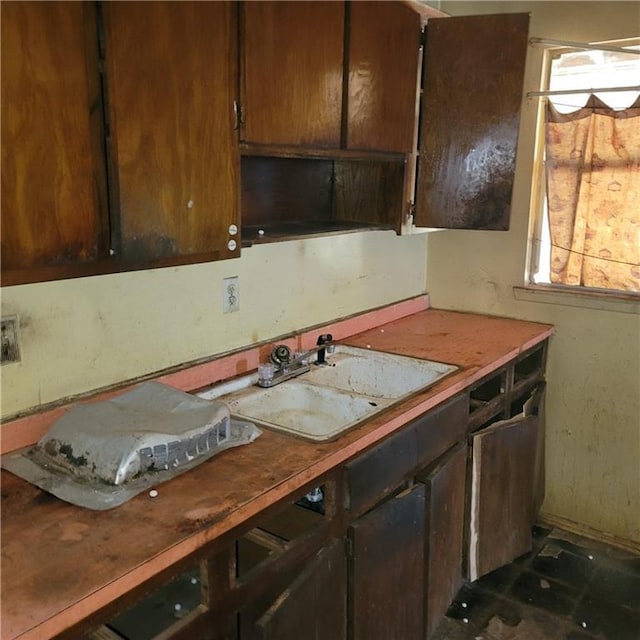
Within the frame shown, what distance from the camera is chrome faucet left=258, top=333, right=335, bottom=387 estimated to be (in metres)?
1.97

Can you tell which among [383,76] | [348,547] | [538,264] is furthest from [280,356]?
[538,264]

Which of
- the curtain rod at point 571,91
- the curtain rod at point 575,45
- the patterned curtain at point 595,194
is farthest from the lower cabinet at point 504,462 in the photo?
the curtain rod at point 575,45

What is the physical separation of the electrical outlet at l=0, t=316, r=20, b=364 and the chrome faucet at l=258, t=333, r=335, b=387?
30.2 inches

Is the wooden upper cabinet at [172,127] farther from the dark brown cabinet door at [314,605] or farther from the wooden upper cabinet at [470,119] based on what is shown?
the wooden upper cabinet at [470,119]

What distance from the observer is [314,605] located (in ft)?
4.69

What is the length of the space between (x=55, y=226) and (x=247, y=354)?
1.00 meters

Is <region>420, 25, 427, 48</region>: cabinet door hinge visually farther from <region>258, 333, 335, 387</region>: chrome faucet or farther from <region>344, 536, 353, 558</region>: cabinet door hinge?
<region>344, 536, 353, 558</region>: cabinet door hinge

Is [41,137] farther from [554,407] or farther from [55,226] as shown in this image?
[554,407]

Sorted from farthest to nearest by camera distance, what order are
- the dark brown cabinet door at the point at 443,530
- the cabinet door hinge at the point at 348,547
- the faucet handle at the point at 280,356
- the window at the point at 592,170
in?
the window at the point at 592,170
the faucet handle at the point at 280,356
the dark brown cabinet door at the point at 443,530
the cabinet door hinge at the point at 348,547

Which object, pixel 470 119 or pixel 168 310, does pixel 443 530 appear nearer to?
A: pixel 168 310

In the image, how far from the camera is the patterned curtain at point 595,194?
2430 millimetres

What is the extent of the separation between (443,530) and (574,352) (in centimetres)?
111

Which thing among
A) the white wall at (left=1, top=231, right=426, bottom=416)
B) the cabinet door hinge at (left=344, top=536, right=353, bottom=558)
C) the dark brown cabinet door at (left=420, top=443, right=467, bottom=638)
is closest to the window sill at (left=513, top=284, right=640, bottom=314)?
the white wall at (left=1, top=231, right=426, bottom=416)

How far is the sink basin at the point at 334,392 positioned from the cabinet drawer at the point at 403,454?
94 millimetres
